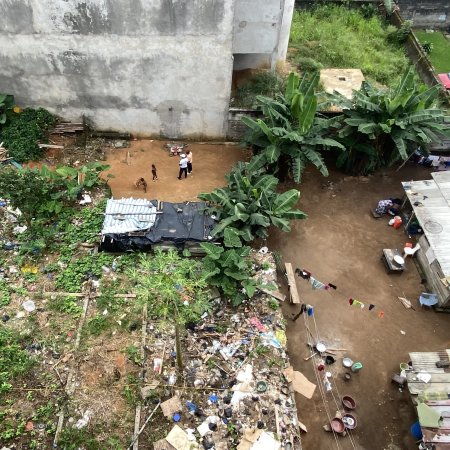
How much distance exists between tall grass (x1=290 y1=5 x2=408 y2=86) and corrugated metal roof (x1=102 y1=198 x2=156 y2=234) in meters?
9.65

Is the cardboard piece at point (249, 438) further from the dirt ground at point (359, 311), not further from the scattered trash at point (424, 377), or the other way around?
the scattered trash at point (424, 377)

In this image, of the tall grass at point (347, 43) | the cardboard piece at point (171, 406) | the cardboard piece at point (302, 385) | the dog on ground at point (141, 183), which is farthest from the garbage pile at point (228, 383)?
the tall grass at point (347, 43)

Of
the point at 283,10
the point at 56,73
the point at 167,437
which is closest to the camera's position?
the point at 167,437

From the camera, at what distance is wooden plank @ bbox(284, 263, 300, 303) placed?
11242 millimetres

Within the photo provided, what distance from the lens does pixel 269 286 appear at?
33.5 feet

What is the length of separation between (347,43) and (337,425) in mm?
14844

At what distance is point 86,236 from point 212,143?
6.24 meters

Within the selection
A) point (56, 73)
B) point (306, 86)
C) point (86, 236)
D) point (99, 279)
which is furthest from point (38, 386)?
point (306, 86)

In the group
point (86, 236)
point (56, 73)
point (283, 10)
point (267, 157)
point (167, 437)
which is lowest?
point (167, 437)


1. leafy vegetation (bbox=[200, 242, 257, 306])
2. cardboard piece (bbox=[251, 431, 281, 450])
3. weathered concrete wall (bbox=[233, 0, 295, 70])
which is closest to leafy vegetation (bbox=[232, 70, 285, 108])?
weathered concrete wall (bbox=[233, 0, 295, 70])

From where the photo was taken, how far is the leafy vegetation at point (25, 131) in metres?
13.8

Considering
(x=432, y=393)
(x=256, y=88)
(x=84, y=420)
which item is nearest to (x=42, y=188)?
(x=84, y=420)

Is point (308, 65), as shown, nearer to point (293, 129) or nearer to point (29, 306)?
point (293, 129)

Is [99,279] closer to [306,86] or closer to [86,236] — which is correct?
[86,236]
